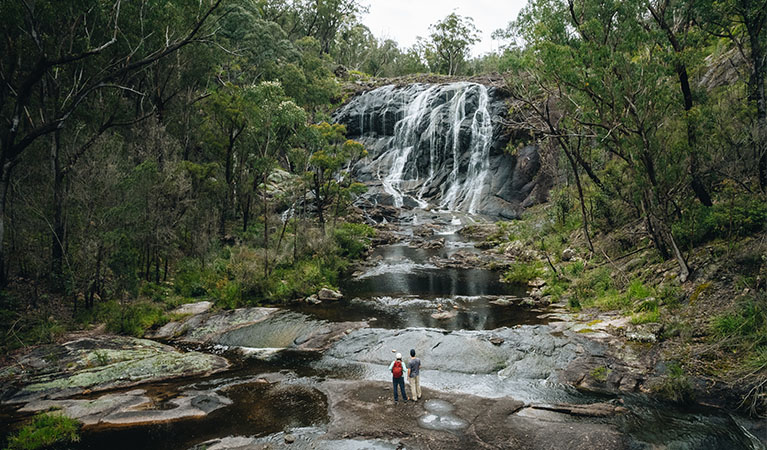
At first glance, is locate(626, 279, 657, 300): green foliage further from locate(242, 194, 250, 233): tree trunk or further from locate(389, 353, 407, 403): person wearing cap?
locate(242, 194, 250, 233): tree trunk

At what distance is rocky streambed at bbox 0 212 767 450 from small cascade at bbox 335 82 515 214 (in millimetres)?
26761

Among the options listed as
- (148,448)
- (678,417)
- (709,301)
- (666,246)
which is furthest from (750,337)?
(148,448)

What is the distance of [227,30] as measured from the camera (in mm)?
35969

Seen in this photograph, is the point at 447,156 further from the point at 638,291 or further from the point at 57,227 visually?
the point at 57,227

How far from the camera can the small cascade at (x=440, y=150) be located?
1710 inches

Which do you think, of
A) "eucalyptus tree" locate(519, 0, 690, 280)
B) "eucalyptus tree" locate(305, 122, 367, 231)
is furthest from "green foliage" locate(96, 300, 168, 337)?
"eucalyptus tree" locate(519, 0, 690, 280)

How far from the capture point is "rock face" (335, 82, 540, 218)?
42.1 m

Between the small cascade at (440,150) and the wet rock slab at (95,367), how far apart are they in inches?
1248

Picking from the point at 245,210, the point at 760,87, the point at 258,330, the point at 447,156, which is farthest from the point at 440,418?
the point at 447,156

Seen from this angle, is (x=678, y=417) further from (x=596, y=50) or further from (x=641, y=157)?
(x=596, y=50)

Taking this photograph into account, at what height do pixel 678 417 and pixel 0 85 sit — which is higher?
pixel 0 85

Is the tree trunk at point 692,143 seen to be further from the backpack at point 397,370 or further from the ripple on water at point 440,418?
the backpack at point 397,370

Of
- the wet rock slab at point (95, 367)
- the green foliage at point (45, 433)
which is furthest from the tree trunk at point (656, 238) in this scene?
the green foliage at point (45, 433)

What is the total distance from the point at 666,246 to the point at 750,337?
A: 6.25 meters
